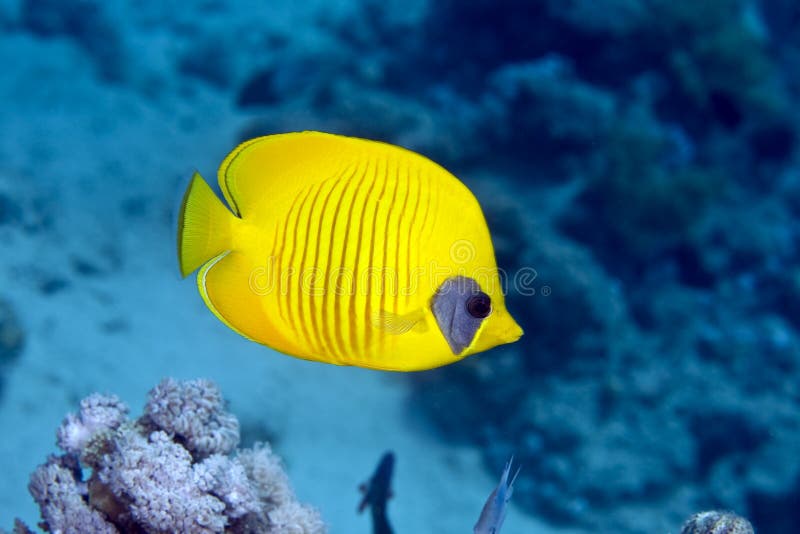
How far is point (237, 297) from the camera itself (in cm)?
124

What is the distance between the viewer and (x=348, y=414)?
16.0ft

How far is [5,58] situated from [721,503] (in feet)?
34.7

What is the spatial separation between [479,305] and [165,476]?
46.7 inches

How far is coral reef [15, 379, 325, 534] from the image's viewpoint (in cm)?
180

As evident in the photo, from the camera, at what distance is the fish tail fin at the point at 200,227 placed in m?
1.17

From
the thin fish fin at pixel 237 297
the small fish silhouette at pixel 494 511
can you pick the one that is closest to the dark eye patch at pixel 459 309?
the thin fish fin at pixel 237 297

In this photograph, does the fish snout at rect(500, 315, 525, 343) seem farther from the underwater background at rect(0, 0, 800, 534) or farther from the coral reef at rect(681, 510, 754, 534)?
the underwater background at rect(0, 0, 800, 534)

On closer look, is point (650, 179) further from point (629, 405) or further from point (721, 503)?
point (721, 503)

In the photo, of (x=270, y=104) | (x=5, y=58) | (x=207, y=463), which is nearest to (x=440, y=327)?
(x=207, y=463)

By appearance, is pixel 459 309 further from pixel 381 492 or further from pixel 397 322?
pixel 381 492


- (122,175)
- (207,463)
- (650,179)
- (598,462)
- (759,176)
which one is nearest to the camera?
(207,463)

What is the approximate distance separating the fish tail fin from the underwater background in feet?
8.78

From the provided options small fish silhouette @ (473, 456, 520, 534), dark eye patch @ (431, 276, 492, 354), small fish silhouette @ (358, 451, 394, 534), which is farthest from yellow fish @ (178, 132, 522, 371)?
small fish silhouette @ (358, 451, 394, 534)

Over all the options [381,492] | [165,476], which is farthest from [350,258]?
[381,492]
